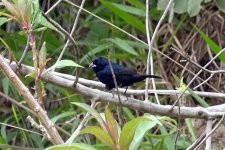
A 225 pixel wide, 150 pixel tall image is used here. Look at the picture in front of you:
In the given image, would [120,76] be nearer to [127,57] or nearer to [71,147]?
[127,57]

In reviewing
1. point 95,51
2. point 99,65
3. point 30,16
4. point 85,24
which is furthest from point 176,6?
point 30,16

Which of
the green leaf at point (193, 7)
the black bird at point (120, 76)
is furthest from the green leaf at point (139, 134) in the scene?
the green leaf at point (193, 7)

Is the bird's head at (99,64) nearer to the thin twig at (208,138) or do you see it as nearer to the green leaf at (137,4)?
the green leaf at (137,4)

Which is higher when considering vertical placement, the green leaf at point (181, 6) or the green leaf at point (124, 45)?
the green leaf at point (181, 6)

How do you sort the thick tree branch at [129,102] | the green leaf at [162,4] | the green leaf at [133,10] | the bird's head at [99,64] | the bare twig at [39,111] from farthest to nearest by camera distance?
1. the green leaf at [133,10]
2. the green leaf at [162,4]
3. the bird's head at [99,64]
4. the thick tree branch at [129,102]
5. the bare twig at [39,111]

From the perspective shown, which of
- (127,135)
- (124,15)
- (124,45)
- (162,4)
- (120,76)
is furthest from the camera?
(124,45)

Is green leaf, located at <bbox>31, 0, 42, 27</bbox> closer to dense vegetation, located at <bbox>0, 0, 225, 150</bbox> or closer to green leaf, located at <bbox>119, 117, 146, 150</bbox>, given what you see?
green leaf, located at <bbox>119, 117, 146, 150</bbox>

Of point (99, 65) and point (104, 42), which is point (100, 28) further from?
point (99, 65)

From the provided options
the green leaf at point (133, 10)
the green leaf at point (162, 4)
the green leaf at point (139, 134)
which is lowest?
the green leaf at point (133, 10)

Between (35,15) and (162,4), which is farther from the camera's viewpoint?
(162,4)

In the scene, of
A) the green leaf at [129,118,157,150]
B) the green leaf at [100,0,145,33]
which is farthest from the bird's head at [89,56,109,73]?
the green leaf at [129,118,157,150]

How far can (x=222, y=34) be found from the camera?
4.21 metres

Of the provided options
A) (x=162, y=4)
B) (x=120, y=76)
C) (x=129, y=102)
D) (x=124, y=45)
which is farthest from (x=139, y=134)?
(x=124, y=45)

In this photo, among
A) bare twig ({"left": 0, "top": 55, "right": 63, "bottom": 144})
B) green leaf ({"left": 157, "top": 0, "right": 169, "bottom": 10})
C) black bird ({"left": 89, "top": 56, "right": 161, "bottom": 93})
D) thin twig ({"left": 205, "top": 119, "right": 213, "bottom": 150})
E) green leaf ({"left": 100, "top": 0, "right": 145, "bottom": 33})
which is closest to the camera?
bare twig ({"left": 0, "top": 55, "right": 63, "bottom": 144})
